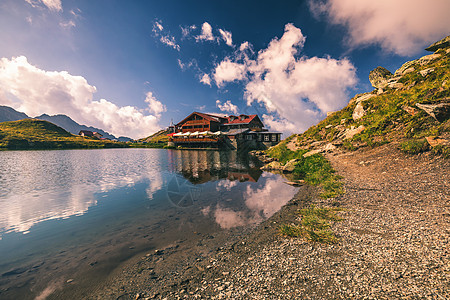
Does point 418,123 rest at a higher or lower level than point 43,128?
lower

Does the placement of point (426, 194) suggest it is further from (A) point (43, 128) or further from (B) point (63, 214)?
(A) point (43, 128)

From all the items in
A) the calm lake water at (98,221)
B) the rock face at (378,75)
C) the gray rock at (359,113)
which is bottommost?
the calm lake water at (98,221)

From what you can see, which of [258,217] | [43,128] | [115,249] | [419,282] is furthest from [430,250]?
[43,128]

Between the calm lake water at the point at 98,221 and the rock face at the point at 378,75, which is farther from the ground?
the rock face at the point at 378,75

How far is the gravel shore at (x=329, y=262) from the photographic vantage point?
4098 millimetres

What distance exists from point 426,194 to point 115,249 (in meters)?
16.2

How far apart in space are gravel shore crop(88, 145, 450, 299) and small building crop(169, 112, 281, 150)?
197 feet

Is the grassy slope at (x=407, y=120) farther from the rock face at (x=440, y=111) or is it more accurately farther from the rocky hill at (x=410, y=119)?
the rock face at (x=440, y=111)

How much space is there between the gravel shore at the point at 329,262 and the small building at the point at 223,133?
60116mm

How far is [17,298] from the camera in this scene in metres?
5.30

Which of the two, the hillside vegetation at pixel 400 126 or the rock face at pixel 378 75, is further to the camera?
the rock face at pixel 378 75

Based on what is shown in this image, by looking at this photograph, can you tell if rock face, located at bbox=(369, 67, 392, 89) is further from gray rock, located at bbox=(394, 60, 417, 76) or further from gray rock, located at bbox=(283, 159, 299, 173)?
gray rock, located at bbox=(283, 159, 299, 173)

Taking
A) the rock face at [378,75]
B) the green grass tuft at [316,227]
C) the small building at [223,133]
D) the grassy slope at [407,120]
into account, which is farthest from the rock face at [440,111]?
the small building at [223,133]

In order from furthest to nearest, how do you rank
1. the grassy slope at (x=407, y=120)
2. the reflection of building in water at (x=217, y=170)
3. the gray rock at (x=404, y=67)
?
the gray rock at (x=404, y=67) → the reflection of building in water at (x=217, y=170) → the grassy slope at (x=407, y=120)
